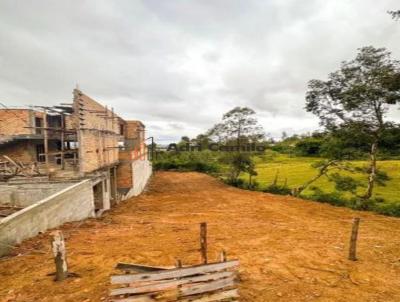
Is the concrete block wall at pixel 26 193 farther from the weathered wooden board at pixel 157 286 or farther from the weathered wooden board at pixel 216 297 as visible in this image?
the weathered wooden board at pixel 216 297

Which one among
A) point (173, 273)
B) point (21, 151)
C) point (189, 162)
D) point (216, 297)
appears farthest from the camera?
point (189, 162)

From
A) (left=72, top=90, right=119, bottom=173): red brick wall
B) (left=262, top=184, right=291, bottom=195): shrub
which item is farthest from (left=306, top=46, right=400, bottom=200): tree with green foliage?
(left=72, top=90, right=119, bottom=173): red brick wall

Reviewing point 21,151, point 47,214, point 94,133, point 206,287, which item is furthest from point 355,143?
point 21,151

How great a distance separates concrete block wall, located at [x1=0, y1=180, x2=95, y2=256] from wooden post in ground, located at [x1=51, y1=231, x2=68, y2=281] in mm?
2157

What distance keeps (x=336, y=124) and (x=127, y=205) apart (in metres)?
13.5

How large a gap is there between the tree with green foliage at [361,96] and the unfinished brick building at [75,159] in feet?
40.9

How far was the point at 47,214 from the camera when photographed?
9648mm

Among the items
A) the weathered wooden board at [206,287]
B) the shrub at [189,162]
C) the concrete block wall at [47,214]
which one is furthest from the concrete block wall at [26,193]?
the shrub at [189,162]

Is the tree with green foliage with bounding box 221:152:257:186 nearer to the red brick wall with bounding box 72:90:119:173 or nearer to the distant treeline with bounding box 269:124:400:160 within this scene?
the distant treeline with bounding box 269:124:400:160

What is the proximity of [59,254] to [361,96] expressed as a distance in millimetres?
17628

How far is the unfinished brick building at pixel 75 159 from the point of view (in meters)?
13.1

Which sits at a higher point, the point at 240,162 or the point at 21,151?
the point at 21,151

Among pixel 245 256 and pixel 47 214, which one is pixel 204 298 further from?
pixel 47 214

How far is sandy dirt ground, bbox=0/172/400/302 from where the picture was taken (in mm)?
6191
